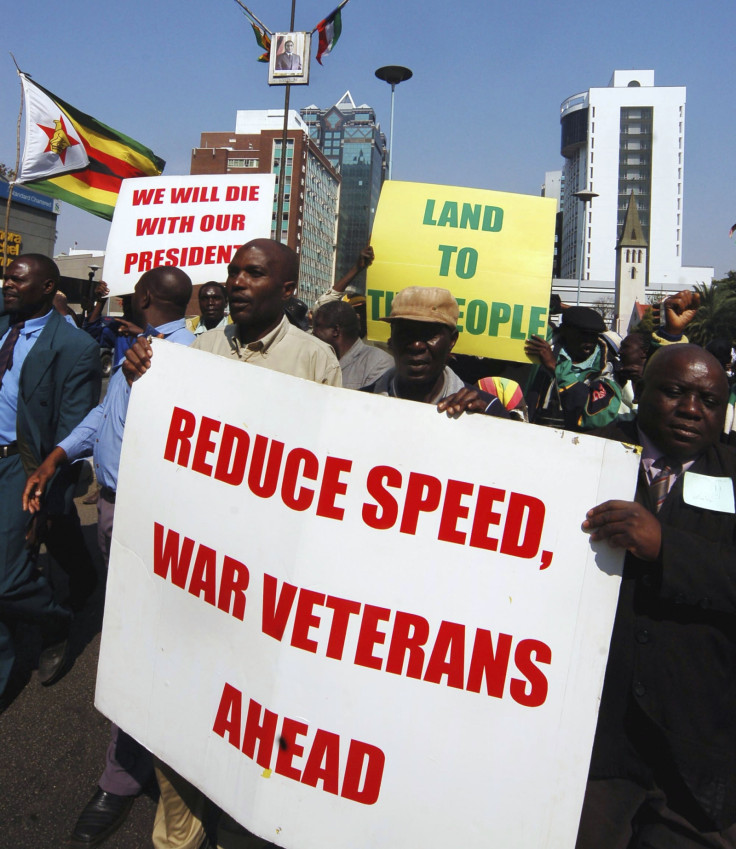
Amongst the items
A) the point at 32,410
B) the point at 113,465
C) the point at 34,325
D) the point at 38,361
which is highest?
the point at 34,325

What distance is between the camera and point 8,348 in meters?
3.21

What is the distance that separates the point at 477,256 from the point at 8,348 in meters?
2.33

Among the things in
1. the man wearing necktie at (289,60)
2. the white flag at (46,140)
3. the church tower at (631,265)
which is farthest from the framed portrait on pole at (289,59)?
the church tower at (631,265)

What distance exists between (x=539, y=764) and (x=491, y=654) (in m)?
0.27

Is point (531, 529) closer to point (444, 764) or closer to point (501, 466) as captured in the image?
point (501, 466)

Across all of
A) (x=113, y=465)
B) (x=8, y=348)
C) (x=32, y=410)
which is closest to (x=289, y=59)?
(x=8, y=348)

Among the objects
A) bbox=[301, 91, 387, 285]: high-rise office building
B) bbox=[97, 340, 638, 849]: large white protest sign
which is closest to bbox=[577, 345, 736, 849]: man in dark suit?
bbox=[97, 340, 638, 849]: large white protest sign

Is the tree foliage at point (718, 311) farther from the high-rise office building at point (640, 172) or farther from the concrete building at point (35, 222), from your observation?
the concrete building at point (35, 222)

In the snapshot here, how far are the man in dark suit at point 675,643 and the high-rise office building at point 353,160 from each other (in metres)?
116

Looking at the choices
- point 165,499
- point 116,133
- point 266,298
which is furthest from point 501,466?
point 116,133

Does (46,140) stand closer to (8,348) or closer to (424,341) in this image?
(8,348)

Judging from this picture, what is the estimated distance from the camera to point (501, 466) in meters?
1.65

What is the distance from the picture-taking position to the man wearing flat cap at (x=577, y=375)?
3408 mm

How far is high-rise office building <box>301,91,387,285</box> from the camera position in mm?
124812
